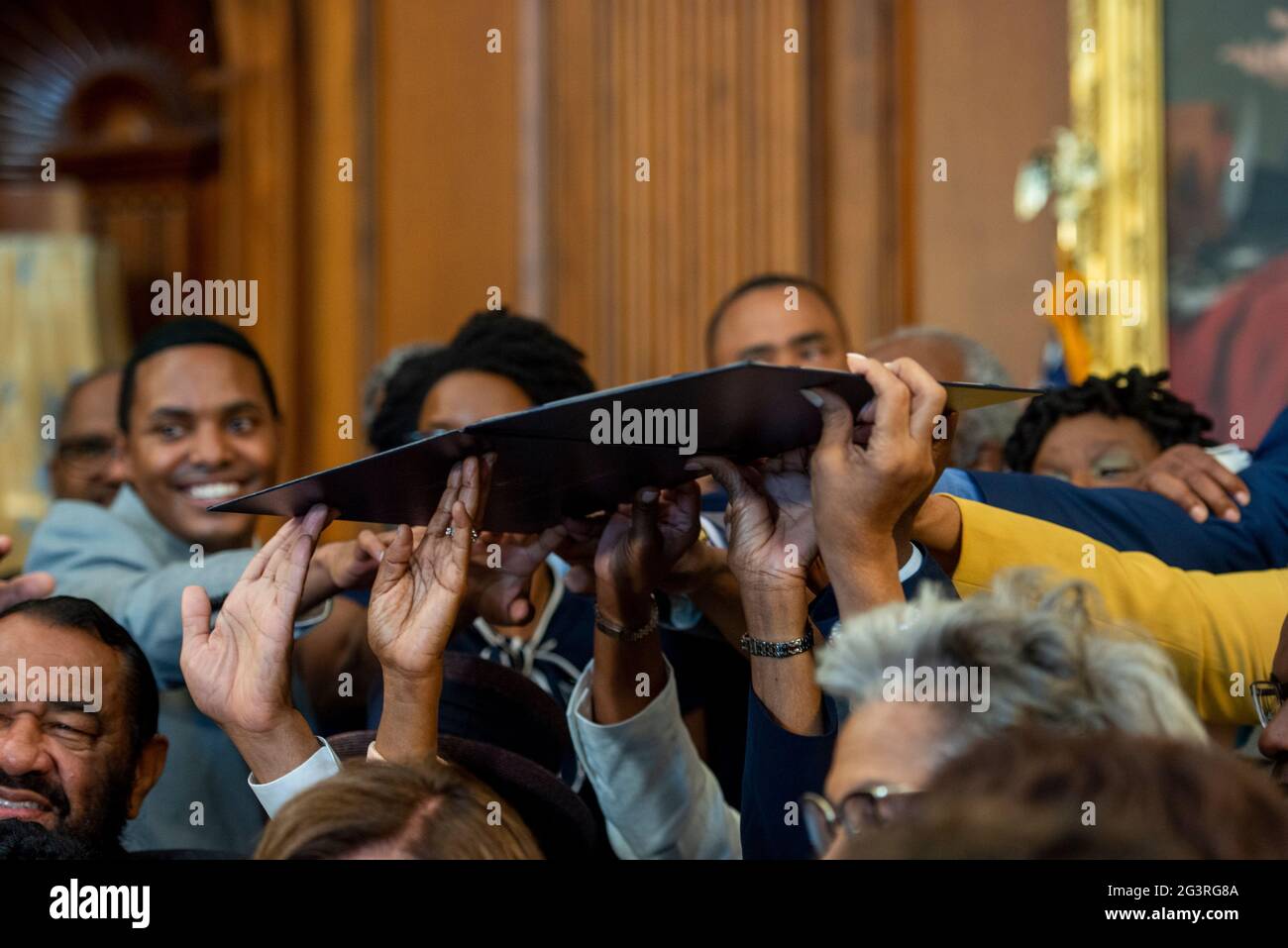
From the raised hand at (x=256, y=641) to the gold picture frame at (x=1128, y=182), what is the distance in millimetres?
2773

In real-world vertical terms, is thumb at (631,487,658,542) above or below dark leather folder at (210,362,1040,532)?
below

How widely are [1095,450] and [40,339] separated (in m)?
4.09

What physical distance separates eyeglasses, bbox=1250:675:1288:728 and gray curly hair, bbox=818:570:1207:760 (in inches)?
13.2

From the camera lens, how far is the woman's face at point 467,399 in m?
2.97

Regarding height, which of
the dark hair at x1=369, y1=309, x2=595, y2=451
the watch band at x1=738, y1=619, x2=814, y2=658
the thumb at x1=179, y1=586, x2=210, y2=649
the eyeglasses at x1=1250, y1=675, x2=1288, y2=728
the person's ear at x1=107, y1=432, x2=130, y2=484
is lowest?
the eyeglasses at x1=1250, y1=675, x2=1288, y2=728

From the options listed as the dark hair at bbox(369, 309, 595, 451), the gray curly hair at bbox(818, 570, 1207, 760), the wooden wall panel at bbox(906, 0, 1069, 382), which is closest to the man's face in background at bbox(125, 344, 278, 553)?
the dark hair at bbox(369, 309, 595, 451)

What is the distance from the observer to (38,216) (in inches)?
236

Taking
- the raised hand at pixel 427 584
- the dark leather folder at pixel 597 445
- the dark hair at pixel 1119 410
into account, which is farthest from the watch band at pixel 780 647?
the dark hair at pixel 1119 410

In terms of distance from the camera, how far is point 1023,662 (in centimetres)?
133

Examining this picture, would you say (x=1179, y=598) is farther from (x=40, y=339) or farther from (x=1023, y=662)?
(x=40, y=339)

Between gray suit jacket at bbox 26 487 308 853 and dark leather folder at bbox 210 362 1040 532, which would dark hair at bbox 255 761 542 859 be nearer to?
dark leather folder at bbox 210 362 1040 532

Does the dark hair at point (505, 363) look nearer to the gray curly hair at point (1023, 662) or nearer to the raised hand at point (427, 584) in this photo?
the raised hand at point (427, 584)

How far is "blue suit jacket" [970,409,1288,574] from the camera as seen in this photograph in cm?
212
